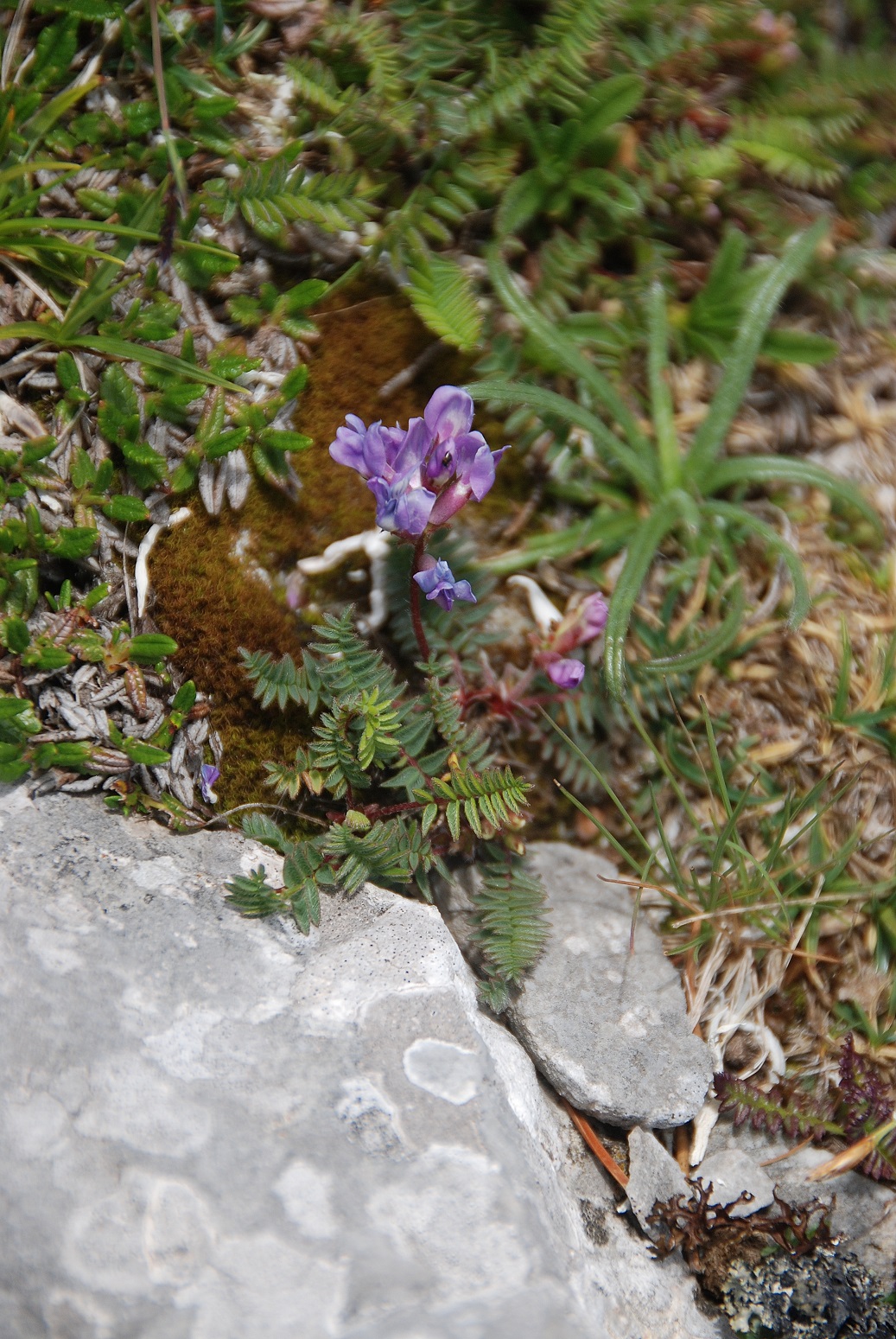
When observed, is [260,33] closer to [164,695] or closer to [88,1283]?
[164,695]

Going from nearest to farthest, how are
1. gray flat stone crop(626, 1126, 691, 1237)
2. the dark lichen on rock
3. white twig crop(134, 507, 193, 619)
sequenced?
the dark lichen on rock, gray flat stone crop(626, 1126, 691, 1237), white twig crop(134, 507, 193, 619)

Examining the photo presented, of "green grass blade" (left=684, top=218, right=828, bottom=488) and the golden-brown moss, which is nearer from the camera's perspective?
the golden-brown moss

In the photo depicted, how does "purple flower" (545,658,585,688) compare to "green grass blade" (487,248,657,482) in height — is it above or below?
below

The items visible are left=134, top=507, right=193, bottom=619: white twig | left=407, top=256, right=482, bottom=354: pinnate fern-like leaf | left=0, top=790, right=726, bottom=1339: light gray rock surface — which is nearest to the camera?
left=0, top=790, right=726, bottom=1339: light gray rock surface

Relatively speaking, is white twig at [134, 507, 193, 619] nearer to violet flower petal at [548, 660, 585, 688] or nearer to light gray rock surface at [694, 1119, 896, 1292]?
violet flower petal at [548, 660, 585, 688]

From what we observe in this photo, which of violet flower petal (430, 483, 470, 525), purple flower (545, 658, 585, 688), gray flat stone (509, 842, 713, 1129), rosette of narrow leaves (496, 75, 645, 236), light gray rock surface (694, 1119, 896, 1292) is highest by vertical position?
rosette of narrow leaves (496, 75, 645, 236)

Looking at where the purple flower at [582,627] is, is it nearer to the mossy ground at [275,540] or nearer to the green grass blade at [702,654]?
the green grass blade at [702,654]

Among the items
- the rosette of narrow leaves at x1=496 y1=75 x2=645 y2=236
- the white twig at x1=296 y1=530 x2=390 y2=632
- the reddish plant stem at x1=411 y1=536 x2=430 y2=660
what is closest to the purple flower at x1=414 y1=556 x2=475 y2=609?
the reddish plant stem at x1=411 y1=536 x2=430 y2=660

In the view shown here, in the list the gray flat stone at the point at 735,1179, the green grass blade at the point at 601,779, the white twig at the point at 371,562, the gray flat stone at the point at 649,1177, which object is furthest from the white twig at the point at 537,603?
the gray flat stone at the point at 735,1179
